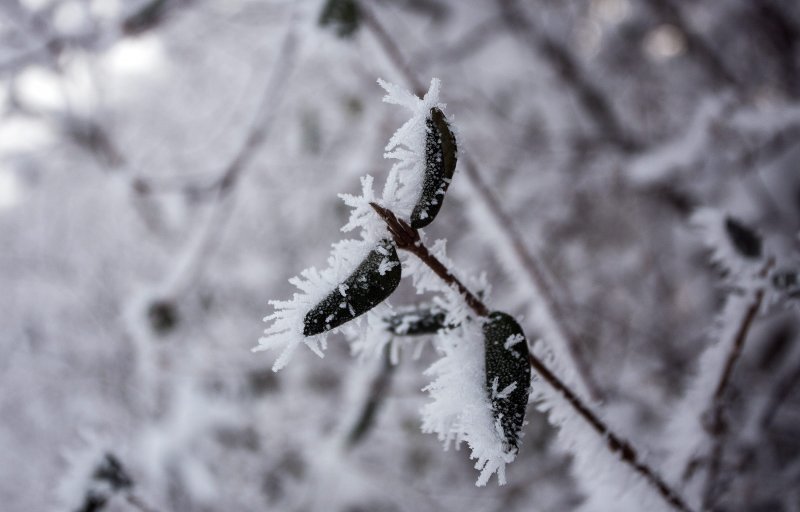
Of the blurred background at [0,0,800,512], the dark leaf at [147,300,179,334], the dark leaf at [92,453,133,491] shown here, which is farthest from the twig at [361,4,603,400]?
A: the dark leaf at [147,300,179,334]

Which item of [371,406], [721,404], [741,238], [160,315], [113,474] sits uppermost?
[160,315]

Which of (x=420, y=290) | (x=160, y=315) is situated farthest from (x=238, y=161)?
(x=420, y=290)

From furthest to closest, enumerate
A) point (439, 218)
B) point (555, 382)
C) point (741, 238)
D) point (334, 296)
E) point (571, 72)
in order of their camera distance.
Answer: point (439, 218) → point (571, 72) → point (741, 238) → point (555, 382) → point (334, 296)

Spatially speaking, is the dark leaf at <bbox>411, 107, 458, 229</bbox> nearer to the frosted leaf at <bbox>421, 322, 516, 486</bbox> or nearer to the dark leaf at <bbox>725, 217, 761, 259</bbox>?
the frosted leaf at <bbox>421, 322, 516, 486</bbox>

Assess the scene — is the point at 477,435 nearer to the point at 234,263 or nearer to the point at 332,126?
the point at 332,126

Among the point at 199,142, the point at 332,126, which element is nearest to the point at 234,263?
the point at 199,142

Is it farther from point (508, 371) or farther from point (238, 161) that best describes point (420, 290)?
point (238, 161)

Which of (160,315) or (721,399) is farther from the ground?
(160,315)
